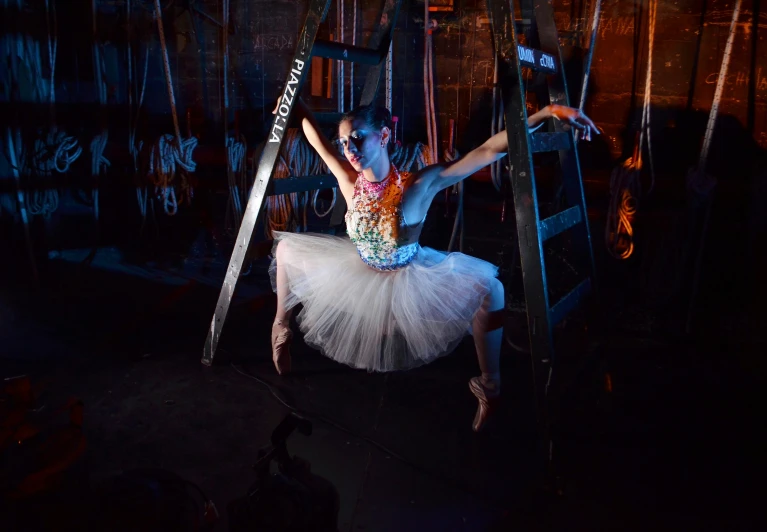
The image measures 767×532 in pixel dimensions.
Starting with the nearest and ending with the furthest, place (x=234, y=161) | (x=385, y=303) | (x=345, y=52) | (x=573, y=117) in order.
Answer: (x=573, y=117)
(x=385, y=303)
(x=345, y=52)
(x=234, y=161)

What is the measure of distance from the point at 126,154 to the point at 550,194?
3.65 m

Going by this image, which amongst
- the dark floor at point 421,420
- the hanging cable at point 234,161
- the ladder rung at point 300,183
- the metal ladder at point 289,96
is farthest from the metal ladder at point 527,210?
the hanging cable at point 234,161

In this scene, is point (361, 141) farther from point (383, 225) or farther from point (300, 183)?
point (300, 183)

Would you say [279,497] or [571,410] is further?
[571,410]

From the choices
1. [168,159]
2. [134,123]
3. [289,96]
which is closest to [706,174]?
[289,96]

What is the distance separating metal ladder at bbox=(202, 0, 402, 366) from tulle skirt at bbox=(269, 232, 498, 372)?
289 mm

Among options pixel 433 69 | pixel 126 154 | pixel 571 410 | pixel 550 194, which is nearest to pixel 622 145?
pixel 550 194

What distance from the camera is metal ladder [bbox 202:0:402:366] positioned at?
3.07 m

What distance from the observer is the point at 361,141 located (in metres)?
2.97

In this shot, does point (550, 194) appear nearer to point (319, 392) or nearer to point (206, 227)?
point (319, 392)

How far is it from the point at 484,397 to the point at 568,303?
61 cm

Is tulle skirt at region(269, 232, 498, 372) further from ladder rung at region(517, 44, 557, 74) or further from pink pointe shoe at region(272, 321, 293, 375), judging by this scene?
ladder rung at region(517, 44, 557, 74)

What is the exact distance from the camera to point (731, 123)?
4117mm

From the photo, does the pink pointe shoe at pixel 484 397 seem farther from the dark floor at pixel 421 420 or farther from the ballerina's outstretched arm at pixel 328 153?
the ballerina's outstretched arm at pixel 328 153
